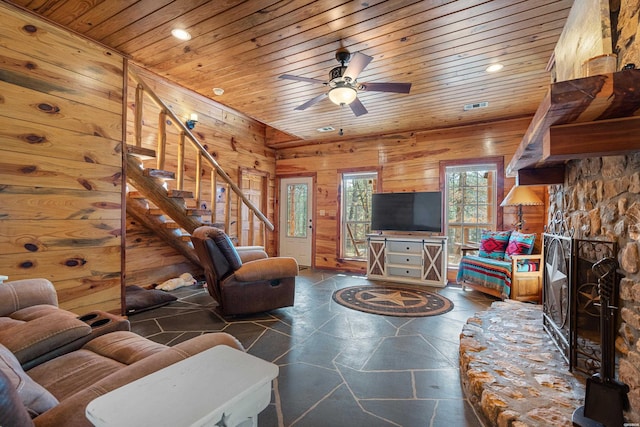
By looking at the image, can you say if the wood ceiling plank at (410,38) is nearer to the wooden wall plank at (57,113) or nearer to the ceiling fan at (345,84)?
the ceiling fan at (345,84)

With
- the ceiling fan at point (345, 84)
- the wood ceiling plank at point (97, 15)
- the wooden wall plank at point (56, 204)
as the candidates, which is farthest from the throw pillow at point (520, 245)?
the wood ceiling plank at point (97, 15)

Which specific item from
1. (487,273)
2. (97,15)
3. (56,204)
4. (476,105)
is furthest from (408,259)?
(97,15)

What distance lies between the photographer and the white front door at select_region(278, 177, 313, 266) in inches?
254

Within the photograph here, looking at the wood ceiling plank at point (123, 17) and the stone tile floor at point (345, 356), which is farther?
the wood ceiling plank at point (123, 17)

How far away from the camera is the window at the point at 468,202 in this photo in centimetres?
491

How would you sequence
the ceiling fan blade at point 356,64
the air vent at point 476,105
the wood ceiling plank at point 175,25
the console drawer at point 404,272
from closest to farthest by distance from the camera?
the wood ceiling plank at point 175,25
the ceiling fan blade at point 356,64
the air vent at point 476,105
the console drawer at point 404,272

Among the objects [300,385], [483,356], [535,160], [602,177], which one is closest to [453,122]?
[535,160]

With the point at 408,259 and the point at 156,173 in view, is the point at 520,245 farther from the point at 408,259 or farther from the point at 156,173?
the point at 156,173

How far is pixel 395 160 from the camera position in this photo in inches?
219

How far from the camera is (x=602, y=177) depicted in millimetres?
1671

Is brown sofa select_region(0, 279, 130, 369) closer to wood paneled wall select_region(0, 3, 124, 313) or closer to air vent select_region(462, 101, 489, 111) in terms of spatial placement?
wood paneled wall select_region(0, 3, 124, 313)

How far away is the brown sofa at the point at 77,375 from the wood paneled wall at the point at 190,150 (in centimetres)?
305

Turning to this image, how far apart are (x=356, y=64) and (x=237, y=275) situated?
231 centimetres

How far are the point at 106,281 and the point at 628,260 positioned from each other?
3.87 metres
